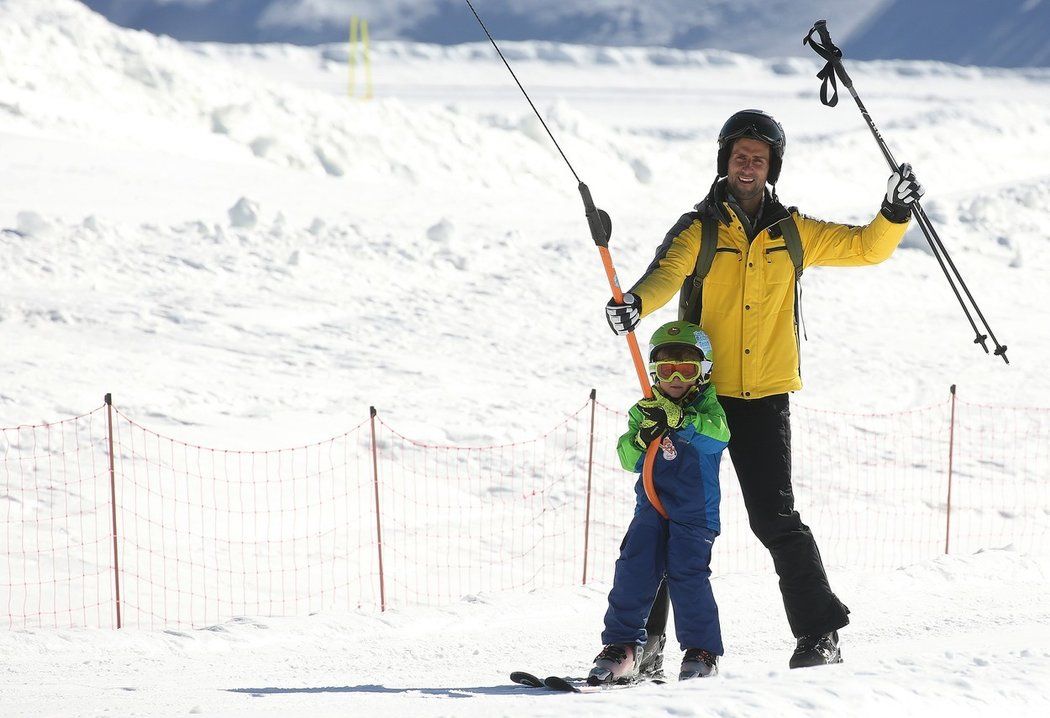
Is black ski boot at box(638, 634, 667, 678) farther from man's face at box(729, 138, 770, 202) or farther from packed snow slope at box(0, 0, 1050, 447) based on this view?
packed snow slope at box(0, 0, 1050, 447)

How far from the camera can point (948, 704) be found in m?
3.04

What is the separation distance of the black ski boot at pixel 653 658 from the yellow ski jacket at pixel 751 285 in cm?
88

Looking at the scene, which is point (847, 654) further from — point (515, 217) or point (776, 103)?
point (776, 103)

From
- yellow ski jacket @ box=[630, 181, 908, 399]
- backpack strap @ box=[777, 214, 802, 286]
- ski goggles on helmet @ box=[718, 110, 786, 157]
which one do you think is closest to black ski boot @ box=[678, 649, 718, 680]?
yellow ski jacket @ box=[630, 181, 908, 399]

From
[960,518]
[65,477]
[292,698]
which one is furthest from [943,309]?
[292,698]

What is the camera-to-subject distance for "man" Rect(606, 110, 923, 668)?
12.8 feet

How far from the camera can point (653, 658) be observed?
408cm

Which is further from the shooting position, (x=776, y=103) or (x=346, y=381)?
(x=776, y=103)

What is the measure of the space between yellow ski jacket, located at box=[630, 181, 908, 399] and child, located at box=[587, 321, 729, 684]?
0.37 ft

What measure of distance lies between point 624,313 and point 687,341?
289mm

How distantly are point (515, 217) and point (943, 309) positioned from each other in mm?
7029

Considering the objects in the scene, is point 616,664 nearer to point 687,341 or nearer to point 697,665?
point 697,665

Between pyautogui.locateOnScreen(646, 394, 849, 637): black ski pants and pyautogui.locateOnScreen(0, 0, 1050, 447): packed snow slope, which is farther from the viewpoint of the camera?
pyautogui.locateOnScreen(0, 0, 1050, 447): packed snow slope

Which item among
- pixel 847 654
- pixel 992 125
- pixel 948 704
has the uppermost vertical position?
pixel 992 125
